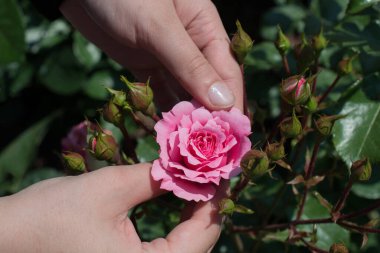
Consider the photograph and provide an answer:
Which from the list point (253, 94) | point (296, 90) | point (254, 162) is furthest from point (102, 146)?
point (253, 94)

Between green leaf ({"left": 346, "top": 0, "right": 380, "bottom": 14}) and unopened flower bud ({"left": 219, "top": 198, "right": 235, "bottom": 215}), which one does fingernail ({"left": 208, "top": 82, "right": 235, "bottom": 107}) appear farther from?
green leaf ({"left": 346, "top": 0, "right": 380, "bottom": 14})

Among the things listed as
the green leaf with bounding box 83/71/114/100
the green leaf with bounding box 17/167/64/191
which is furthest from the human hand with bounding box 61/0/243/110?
the green leaf with bounding box 17/167/64/191

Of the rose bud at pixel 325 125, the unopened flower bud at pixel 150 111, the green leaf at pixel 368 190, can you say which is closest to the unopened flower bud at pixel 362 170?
the rose bud at pixel 325 125

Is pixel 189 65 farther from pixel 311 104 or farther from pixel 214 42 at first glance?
pixel 311 104

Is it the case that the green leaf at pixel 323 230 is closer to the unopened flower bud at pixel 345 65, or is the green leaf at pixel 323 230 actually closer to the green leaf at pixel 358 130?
the green leaf at pixel 358 130

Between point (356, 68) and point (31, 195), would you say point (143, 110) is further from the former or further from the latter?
point (356, 68)
